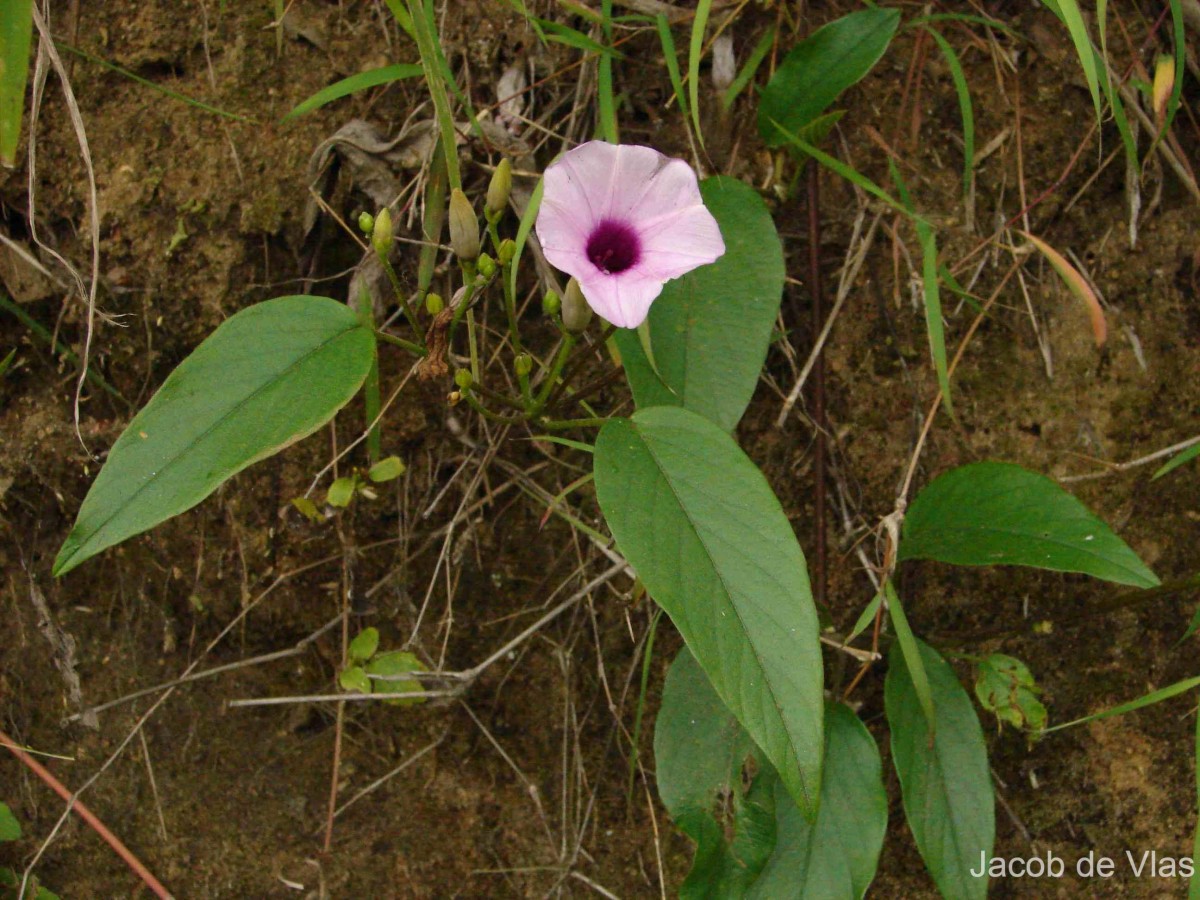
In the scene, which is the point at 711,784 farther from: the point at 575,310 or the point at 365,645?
the point at 575,310

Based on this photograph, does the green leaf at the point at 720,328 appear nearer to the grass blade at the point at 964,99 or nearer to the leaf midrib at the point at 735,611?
the leaf midrib at the point at 735,611

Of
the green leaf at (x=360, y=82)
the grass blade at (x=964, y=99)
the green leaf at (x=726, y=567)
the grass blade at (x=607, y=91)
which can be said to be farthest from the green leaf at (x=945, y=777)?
the green leaf at (x=360, y=82)

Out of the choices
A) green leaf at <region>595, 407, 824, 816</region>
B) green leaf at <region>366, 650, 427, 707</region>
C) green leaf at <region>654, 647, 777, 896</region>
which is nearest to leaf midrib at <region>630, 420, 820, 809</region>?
green leaf at <region>595, 407, 824, 816</region>

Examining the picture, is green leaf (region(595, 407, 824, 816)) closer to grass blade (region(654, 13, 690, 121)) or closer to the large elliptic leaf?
the large elliptic leaf

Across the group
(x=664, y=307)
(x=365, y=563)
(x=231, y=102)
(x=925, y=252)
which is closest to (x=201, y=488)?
(x=365, y=563)

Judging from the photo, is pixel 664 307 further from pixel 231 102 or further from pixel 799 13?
pixel 231 102
